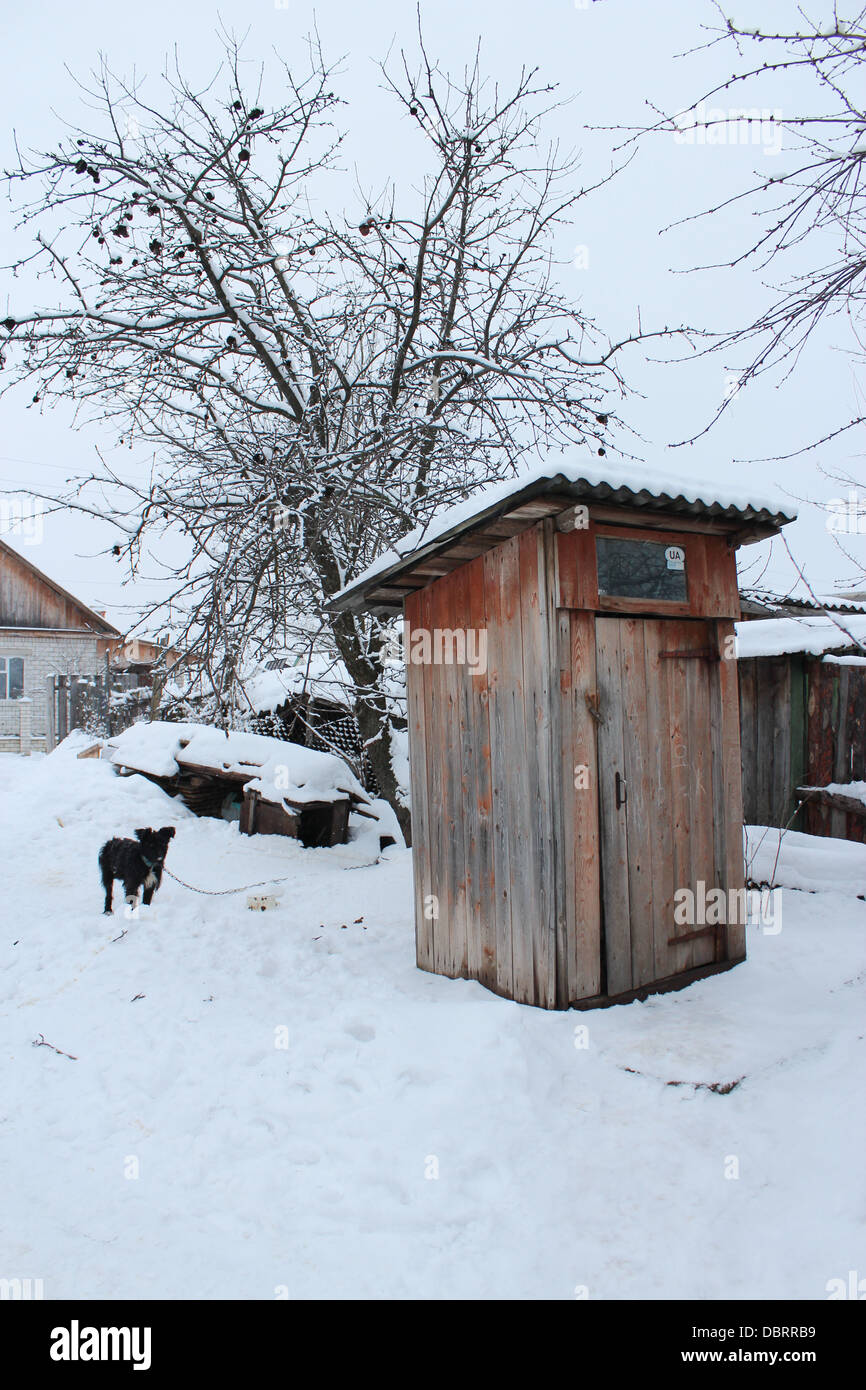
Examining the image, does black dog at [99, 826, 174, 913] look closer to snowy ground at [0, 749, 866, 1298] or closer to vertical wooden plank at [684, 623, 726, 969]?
snowy ground at [0, 749, 866, 1298]

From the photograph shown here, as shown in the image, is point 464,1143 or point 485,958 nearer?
point 464,1143

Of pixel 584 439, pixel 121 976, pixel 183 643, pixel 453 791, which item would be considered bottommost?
pixel 121 976

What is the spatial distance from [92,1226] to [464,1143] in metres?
1.37

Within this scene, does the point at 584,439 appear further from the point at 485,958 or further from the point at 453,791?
the point at 485,958

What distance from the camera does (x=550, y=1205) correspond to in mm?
2719

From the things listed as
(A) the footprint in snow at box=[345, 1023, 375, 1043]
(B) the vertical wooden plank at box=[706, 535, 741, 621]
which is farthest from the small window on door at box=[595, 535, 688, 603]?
(A) the footprint in snow at box=[345, 1023, 375, 1043]

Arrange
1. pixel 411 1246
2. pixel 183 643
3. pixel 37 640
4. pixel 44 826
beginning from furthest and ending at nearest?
1. pixel 37 640
2. pixel 44 826
3. pixel 183 643
4. pixel 411 1246

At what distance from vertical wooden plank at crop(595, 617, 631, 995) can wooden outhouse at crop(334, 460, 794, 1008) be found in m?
0.01

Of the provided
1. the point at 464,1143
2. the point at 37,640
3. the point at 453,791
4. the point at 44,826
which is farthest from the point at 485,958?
the point at 37,640

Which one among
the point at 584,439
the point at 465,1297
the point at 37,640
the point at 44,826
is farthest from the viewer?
the point at 37,640

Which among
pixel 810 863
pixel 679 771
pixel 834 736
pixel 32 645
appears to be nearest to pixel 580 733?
pixel 679 771

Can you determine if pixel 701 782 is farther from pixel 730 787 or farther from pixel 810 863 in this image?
pixel 810 863

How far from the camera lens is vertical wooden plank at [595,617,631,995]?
4.30 m

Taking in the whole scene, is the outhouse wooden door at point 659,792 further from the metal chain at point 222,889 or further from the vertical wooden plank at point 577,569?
the metal chain at point 222,889
